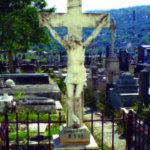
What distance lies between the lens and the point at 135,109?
7.81 meters

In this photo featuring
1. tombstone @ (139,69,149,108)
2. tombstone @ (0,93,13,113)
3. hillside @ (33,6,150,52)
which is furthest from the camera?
hillside @ (33,6,150,52)

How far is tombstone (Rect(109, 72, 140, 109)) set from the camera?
9.08m

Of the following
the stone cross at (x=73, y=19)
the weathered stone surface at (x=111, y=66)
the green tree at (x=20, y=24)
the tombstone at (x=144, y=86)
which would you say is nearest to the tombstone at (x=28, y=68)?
the green tree at (x=20, y=24)

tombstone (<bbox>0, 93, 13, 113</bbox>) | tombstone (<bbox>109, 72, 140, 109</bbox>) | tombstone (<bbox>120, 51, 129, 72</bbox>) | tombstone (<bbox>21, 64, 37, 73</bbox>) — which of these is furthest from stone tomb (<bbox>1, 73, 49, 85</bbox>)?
tombstone (<bbox>21, 64, 37, 73</bbox>)

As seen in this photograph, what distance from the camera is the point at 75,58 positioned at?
4086 millimetres

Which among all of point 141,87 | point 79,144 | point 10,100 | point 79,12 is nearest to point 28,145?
point 79,144

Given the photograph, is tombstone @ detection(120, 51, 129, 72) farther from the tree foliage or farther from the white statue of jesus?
the white statue of jesus

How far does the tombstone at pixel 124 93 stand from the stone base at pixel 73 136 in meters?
4.98

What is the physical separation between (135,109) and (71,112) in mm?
4118

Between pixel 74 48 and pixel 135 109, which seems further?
pixel 135 109

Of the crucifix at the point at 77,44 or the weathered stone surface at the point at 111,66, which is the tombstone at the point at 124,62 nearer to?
the weathered stone surface at the point at 111,66

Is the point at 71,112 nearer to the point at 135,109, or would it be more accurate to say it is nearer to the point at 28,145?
the point at 28,145

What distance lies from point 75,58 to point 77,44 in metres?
0.23

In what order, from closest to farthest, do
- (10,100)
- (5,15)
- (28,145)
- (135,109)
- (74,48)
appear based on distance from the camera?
(74,48) → (28,145) → (135,109) → (10,100) → (5,15)
